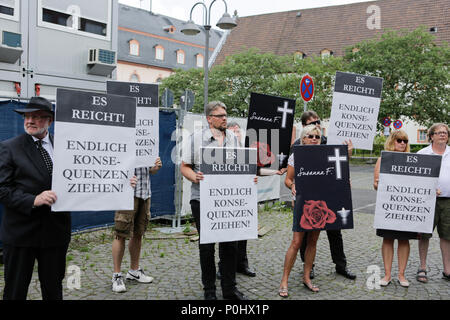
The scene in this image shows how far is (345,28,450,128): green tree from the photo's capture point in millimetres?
28375

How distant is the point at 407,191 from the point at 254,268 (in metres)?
2.16

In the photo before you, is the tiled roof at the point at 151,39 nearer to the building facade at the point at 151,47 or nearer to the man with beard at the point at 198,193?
the building facade at the point at 151,47

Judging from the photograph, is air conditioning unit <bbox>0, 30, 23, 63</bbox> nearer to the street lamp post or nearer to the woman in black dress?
the street lamp post

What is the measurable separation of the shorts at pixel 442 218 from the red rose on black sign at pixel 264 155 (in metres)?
2.11

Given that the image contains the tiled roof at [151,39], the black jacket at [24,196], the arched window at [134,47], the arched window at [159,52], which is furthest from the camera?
the arched window at [159,52]

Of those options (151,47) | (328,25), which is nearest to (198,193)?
(328,25)

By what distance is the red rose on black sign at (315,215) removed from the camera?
441 centimetres

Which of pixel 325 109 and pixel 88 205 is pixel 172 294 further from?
pixel 325 109

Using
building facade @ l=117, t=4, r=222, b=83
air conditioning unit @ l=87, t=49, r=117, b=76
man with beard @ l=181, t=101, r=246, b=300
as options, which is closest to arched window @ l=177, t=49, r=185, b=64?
building facade @ l=117, t=4, r=222, b=83

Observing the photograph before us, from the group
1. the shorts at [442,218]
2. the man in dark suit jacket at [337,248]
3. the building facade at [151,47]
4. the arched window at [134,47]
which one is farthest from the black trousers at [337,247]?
the arched window at [134,47]

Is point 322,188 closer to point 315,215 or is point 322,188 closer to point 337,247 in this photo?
point 315,215

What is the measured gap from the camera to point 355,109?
5285mm

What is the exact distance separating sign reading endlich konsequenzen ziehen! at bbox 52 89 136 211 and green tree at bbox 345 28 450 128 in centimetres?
2815
